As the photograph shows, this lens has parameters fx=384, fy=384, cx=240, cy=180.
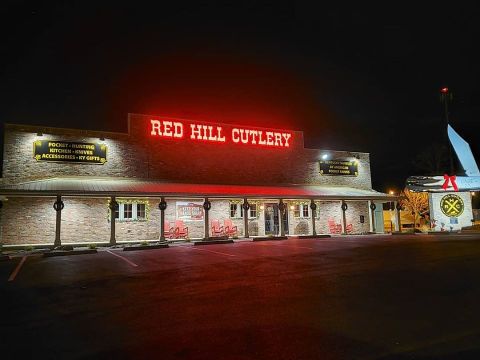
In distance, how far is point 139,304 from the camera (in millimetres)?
6770

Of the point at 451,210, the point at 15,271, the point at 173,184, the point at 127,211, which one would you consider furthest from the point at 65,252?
the point at 451,210

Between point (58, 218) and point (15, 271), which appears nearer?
point (15, 271)

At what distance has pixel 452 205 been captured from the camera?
992 inches

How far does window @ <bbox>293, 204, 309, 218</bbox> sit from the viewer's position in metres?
24.7

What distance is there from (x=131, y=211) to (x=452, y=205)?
20.3m

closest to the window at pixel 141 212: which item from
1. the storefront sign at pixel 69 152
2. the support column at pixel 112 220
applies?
the support column at pixel 112 220

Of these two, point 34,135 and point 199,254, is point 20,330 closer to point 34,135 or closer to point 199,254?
point 199,254

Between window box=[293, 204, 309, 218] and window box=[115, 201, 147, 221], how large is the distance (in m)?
9.59

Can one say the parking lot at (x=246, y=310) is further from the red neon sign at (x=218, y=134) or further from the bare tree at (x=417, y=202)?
the bare tree at (x=417, y=202)

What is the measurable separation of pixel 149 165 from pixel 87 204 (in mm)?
4013

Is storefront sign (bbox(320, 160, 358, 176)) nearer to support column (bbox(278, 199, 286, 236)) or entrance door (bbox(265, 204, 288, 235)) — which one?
entrance door (bbox(265, 204, 288, 235))

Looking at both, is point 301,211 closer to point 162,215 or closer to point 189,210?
point 189,210

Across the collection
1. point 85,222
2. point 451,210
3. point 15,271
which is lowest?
point 15,271

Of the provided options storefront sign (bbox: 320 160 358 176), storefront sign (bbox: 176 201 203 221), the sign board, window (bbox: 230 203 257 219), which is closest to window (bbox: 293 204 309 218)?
window (bbox: 230 203 257 219)
